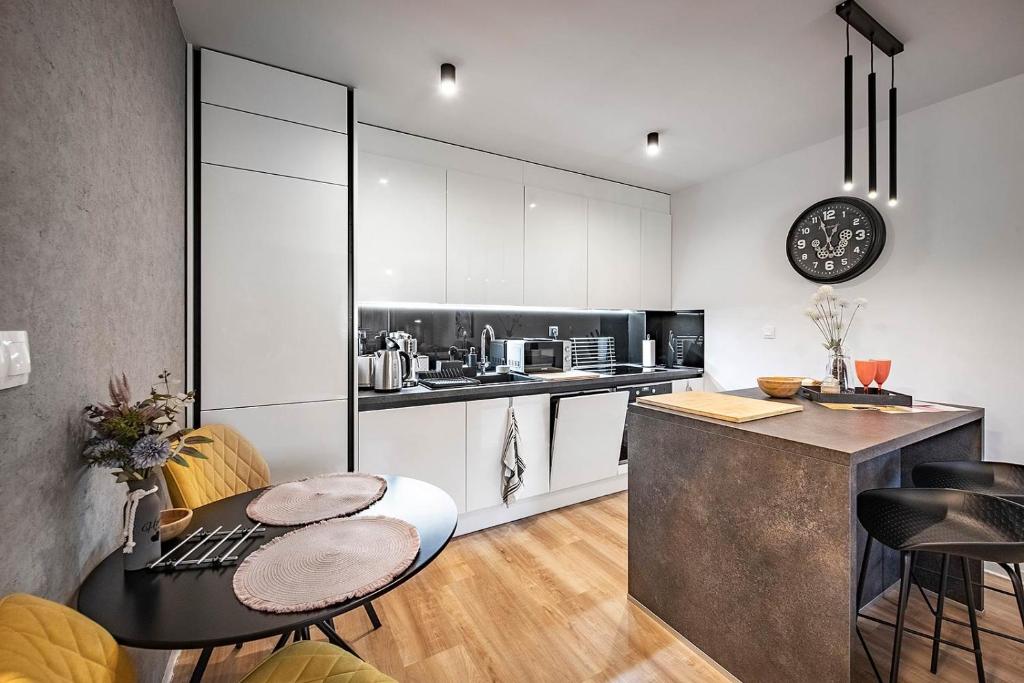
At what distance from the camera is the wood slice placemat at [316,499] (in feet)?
4.26

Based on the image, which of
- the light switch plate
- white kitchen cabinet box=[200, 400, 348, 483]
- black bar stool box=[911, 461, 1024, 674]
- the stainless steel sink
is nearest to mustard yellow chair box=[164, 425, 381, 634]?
white kitchen cabinet box=[200, 400, 348, 483]

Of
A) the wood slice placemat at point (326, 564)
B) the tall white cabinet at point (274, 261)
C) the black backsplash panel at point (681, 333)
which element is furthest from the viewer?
the black backsplash panel at point (681, 333)

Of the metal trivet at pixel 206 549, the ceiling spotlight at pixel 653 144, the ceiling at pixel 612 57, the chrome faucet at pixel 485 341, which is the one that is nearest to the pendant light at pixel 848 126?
the ceiling at pixel 612 57

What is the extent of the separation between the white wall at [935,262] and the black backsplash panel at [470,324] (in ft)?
4.26

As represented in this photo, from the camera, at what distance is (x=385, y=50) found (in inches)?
79.9

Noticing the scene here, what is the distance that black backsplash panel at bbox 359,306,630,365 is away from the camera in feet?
10.00

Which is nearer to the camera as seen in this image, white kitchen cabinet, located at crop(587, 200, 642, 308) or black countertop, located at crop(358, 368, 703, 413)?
black countertop, located at crop(358, 368, 703, 413)

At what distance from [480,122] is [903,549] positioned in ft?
9.09

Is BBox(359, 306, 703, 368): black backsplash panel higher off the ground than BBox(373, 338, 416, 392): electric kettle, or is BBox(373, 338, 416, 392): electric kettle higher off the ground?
BBox(359, 306, 703, 368): black backsplash panel

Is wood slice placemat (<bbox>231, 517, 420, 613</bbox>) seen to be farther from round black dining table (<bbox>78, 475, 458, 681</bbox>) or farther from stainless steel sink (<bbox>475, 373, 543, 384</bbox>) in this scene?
stainless steel sink (<bbox>475, 373, 543, 384</bbox>)

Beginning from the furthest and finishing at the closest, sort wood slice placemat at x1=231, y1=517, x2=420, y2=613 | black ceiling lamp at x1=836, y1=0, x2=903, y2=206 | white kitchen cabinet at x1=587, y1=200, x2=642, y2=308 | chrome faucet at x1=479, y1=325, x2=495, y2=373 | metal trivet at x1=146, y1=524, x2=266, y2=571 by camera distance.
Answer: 1. white kitchen cabinet at x1=587, y1=200, x2=642, y2=308
2. chrome faucet at x1=479, y1=325, x2=495, y2=373
3. black ceiling lamp at x1=836, y1=0, x2=903, y2=206
4. metal trivet at x1=146, y1=524, x2=266, y2=571
5. wood slice placemat at x1=231, y1=517, x2=420, y2=613

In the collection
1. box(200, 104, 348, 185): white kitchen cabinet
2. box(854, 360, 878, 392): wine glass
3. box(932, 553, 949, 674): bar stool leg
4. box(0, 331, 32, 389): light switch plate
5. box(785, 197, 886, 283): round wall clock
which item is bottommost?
box(932, 553, 949, 674): bar stool leg

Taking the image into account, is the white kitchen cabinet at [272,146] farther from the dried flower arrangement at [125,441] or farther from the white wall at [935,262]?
the white wall at [935,262]

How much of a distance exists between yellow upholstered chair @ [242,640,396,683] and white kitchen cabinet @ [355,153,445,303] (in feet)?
6.20
